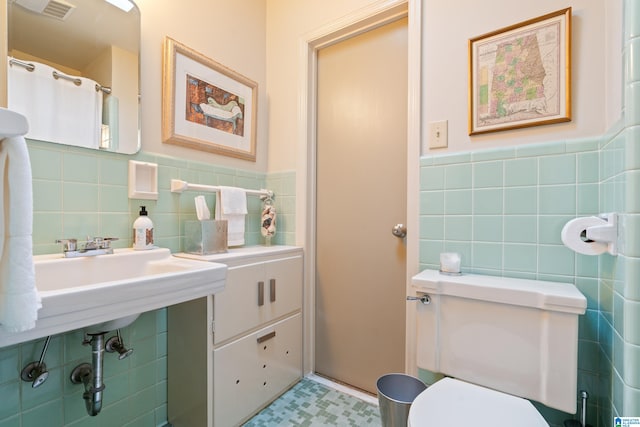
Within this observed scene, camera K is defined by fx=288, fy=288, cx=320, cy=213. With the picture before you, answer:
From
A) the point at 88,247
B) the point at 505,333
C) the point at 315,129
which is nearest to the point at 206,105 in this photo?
the point at 315,129

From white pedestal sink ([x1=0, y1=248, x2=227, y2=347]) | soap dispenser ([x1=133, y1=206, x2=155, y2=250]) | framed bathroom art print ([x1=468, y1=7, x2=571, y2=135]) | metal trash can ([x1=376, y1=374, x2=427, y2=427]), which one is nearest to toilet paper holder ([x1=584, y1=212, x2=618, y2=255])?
framed bathroom art print ([x1=468, y1=7, x2=571, y2=135])

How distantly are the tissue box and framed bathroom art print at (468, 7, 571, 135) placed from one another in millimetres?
1207

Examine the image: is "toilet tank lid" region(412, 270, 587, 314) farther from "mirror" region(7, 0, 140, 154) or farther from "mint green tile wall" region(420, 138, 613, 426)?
"mirror" region(7, 0, 140, 154)

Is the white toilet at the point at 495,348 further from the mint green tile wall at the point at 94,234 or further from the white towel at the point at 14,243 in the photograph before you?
the mint green tile wall at the point at 94,234

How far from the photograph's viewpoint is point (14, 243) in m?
0.54

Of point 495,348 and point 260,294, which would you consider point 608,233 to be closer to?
point 495,348

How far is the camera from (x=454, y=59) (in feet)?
4.15

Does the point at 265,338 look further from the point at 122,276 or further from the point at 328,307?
the point at 122,276

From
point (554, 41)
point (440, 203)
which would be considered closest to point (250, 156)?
point (440, 203)

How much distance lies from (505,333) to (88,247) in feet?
4.87

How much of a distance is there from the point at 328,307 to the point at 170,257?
0.94 meters

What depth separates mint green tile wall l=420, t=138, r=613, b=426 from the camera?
1.02 metres

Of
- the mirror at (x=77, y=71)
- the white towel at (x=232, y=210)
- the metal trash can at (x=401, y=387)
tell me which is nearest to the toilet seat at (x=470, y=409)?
the metal trash can at (x=401, y=387)

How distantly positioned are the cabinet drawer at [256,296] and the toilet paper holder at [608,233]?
47.7 inches
